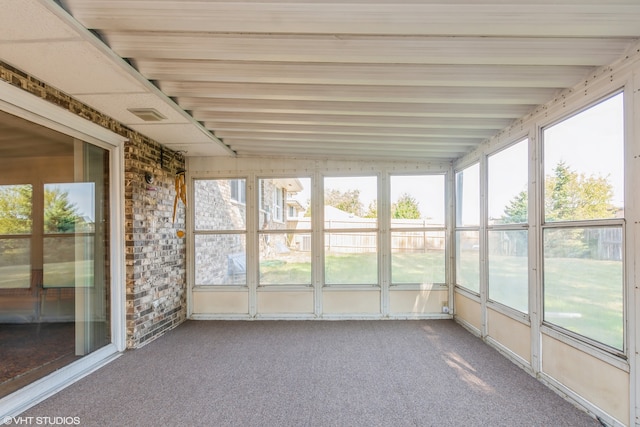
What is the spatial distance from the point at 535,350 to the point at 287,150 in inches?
153

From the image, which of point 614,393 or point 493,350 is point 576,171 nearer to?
point 614,393

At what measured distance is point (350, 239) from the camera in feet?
16.7

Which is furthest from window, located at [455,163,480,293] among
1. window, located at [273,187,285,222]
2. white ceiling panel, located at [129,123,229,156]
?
white ceiling panel, located at [129,123,229,156]

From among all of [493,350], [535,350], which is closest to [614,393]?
[535,350]

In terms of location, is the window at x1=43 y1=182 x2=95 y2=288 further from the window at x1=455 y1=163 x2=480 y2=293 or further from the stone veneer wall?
the window at x1=455 y1=163 x2=480 y2=293

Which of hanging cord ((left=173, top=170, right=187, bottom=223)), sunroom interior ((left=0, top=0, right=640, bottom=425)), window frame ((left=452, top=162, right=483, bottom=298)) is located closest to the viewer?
sunroom interior ((left=0, top=0, right=640, bottom=425))

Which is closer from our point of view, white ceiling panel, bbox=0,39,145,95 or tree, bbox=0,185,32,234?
white ceiling panel, bbox=0,39,145,95

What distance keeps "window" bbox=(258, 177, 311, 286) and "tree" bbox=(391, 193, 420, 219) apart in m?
1.41

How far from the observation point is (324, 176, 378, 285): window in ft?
16.7

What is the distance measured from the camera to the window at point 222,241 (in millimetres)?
5133

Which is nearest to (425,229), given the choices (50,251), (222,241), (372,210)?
(372,210)

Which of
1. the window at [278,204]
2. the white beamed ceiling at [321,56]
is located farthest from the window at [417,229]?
the window at [278,204]

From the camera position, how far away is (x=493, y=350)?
371 centimetres

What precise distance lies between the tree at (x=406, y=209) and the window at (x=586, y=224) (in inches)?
85.4
